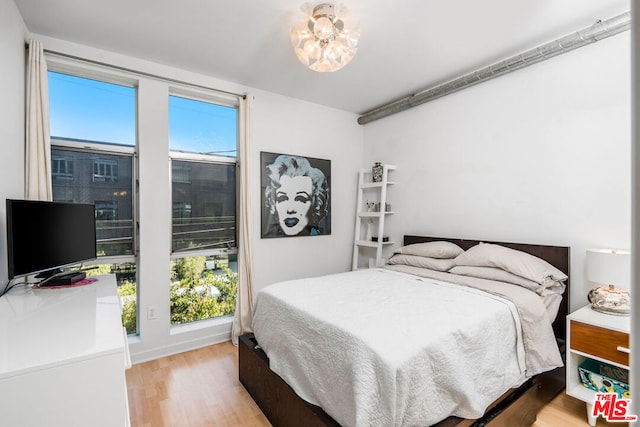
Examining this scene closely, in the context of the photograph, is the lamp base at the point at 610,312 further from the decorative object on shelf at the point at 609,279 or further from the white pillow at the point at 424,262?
the white pillow at the point at 424,262

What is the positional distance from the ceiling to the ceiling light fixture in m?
0.14

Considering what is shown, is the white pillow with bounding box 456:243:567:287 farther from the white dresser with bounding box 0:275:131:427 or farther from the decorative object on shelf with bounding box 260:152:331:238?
the white dresser with bounding box 0:275:131:427

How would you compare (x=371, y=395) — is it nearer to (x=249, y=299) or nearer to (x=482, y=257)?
(x=482, y=257)

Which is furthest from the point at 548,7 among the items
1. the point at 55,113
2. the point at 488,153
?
the point at 55,113

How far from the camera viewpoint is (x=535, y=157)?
104 inches

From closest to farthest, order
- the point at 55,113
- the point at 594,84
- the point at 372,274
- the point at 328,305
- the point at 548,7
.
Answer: the point at 328,305
the point at 548,7
the point at 594,84
the point at 55,113
the point at 372,274

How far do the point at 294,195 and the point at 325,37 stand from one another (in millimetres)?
1897

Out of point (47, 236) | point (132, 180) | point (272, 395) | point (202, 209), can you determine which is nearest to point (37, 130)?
point (132, 180)

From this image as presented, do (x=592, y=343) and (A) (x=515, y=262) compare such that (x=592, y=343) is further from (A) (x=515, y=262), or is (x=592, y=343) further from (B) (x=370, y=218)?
(B) (x=370, y=218)

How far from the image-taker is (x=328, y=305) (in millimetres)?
1933

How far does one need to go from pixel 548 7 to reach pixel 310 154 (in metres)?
2.49

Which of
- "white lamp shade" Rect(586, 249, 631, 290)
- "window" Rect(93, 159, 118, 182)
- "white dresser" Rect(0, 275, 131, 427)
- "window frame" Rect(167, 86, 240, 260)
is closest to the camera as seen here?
"white dresser" Rect(0, 275, 131, 427)

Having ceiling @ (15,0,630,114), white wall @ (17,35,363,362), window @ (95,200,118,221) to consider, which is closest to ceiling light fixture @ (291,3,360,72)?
ceiling @ (15,0,630,114)

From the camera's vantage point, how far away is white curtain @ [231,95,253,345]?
3174mm
